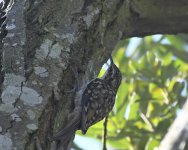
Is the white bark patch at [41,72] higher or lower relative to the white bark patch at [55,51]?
lower

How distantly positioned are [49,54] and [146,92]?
124 cm

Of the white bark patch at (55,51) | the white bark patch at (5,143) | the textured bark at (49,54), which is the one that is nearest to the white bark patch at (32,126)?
the textured bark at (49,54)

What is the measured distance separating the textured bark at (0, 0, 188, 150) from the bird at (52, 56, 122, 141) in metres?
0.26

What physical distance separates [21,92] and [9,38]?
334 millimetres

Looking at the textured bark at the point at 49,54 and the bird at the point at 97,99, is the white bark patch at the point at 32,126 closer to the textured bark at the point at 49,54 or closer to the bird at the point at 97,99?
the textured bark at the point at 49,54

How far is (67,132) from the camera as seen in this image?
2.97 m

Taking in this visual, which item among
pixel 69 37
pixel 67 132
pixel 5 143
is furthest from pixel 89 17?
pixel 5 143

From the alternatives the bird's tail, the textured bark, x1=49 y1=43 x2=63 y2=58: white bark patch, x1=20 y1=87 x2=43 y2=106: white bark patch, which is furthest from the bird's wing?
x1=20 y1=87 x2=43 y2=106: white bark patch

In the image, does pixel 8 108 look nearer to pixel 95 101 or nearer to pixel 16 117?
pixel 16 117

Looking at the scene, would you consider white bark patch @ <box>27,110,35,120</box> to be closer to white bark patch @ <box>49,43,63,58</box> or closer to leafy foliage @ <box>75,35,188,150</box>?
white bark patch @ <box>49,43,63,58</box>

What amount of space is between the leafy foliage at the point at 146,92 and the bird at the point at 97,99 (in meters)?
0.17

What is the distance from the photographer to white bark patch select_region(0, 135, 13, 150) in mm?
2473

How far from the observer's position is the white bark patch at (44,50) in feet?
9.42

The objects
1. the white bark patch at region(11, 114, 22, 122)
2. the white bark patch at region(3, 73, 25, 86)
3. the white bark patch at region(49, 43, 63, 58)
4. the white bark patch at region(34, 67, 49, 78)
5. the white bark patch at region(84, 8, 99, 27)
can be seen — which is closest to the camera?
the white bark patch at region(11, 114, 22, 122)
